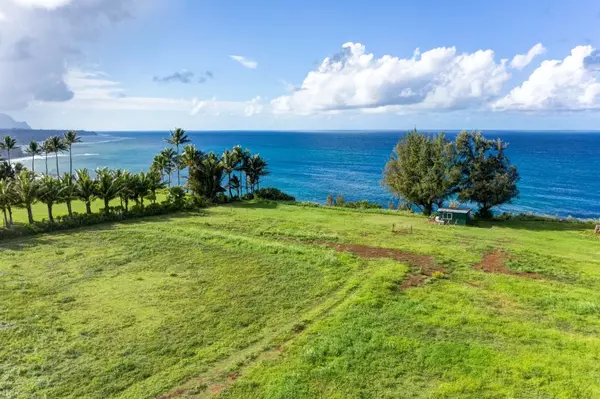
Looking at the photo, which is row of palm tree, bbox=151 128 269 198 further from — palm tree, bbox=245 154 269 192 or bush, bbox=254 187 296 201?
bush, bbox=254 187 296 201

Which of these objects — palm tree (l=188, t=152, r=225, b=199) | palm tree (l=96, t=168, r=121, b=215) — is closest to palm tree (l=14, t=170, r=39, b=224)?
palm tree (l=96, t=168, r=121, b=215)

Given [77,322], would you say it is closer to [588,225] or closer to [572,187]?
[588,225]

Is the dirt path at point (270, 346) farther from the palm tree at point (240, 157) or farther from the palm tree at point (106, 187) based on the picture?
the palm tree at point (240, 157)

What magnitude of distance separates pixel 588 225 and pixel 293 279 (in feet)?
129

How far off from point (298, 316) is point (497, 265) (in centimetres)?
1807

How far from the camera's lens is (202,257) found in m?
35.4

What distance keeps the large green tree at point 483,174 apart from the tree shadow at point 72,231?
33572 millimetres

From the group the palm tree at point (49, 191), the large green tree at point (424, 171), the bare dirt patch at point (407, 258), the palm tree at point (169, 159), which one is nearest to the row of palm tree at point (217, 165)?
the palm tree at point (169, 159)

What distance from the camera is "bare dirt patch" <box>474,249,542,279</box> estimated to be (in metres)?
31.1

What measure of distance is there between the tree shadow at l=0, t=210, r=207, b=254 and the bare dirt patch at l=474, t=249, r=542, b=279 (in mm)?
33538

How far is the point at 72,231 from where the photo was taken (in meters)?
44.1

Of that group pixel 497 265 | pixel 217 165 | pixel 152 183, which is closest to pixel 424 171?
pixel 497 265

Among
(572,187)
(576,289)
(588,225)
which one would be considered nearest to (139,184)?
(576,289)

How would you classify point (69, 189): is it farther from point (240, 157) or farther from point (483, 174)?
point (483, 174)
